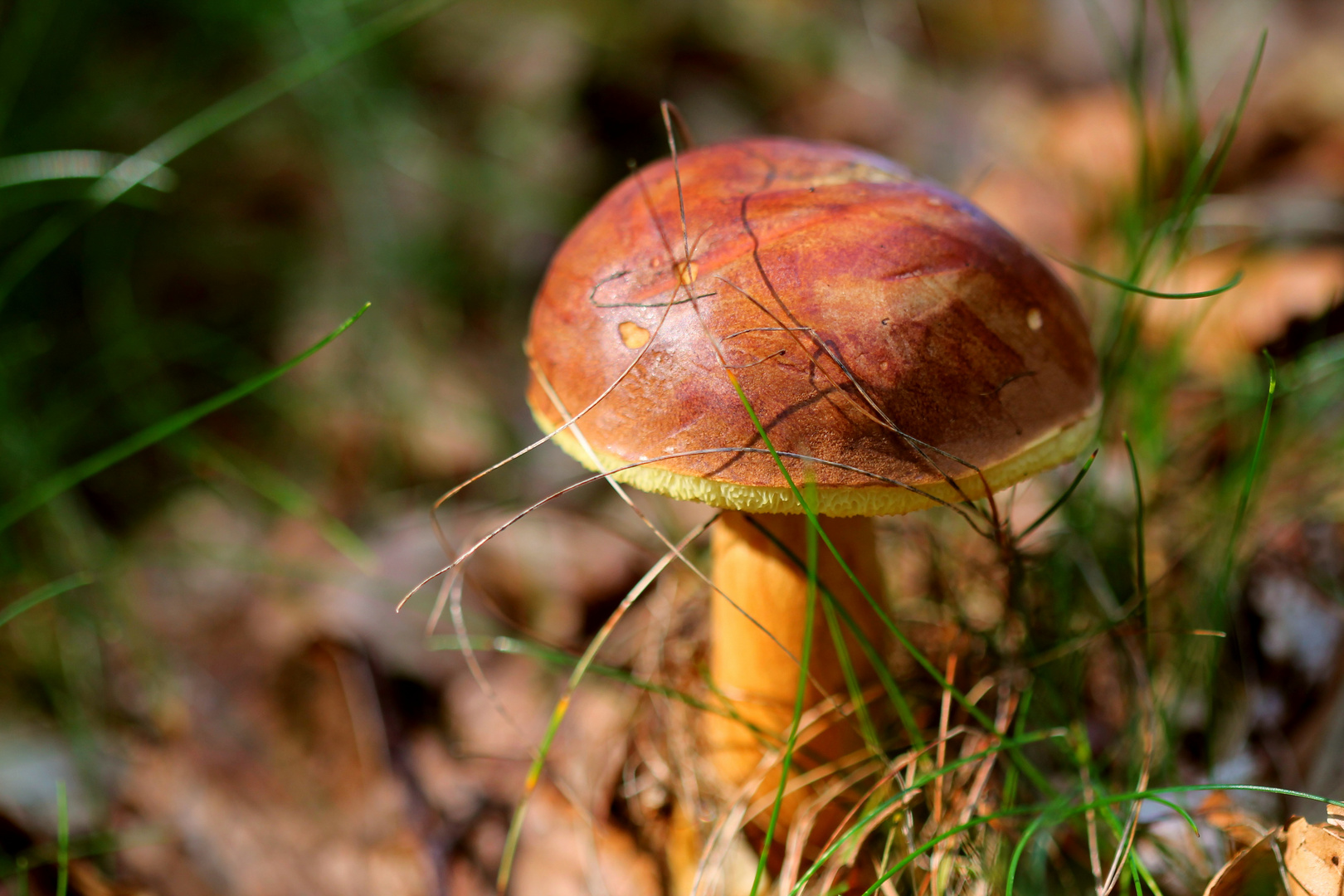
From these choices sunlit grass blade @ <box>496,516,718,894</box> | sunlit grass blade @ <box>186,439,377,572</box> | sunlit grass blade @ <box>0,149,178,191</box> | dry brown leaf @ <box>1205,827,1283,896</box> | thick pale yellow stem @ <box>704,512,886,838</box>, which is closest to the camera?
dry brown leaf @ <box>1205,827,1283,896</box>

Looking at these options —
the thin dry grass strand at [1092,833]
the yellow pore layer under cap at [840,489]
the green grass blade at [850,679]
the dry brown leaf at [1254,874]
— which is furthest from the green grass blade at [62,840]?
the dry brown leaf at [1254,874]

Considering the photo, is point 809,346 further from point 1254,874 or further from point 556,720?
point 1254,874

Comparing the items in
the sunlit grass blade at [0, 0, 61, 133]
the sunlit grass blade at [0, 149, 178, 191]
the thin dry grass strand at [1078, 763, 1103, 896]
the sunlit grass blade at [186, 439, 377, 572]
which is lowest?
the thin dry grass strand at [1078, 763, 1103, 896]

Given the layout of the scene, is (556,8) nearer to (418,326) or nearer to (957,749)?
(418,326)

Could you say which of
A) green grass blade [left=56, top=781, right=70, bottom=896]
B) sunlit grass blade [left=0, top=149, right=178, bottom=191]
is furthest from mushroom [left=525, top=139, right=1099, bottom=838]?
sunlit grass blade [left=0, top=149, right=178, bottom=191]

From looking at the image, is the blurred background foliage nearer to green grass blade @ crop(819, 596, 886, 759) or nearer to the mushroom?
green grass blade @ crop(819, 596, 886, 759)

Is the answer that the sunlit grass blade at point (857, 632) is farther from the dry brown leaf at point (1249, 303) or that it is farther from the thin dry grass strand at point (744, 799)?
the dry brown leaf at point (1249, 303)

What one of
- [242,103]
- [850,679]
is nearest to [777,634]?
[850,679]
